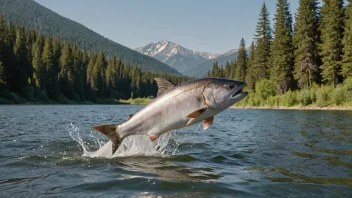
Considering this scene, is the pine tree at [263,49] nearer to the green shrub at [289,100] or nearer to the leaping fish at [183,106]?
the green shrub at [289,100]

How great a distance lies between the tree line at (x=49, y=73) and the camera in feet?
240

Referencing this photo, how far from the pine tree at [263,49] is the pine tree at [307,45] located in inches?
493

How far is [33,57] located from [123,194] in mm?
97606

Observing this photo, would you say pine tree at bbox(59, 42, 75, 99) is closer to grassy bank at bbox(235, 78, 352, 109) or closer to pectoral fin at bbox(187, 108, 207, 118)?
grassy bank at bbox(235, 78, 352, 109)

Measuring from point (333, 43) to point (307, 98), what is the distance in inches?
353

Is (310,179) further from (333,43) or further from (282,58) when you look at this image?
(282,58)

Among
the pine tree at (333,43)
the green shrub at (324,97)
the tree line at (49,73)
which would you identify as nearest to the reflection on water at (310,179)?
the green shrub at (324,97)

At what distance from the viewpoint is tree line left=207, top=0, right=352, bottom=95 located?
160 feet

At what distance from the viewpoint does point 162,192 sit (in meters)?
5.67

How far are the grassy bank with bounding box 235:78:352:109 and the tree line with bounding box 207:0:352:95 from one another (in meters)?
2.66

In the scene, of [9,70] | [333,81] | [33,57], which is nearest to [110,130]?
[333,81]

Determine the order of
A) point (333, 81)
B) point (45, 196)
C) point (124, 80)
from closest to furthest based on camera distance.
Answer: point (45, 196) < point (333, 81) < point (124, 80)

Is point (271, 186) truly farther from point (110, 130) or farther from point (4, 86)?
point (4, 86)

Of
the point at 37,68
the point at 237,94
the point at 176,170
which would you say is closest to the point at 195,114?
the point at 237,94
